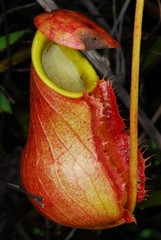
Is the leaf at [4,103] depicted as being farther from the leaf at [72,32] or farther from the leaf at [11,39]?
the leaf at [72,32]

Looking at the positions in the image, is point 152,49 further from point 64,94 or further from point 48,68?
point 64,94

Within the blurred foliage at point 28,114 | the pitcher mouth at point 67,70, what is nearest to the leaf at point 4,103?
the blurred foliage at point 28,114

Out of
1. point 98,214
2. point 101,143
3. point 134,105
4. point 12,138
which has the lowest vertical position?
point 12,138

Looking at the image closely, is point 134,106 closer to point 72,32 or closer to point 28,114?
point 72,32

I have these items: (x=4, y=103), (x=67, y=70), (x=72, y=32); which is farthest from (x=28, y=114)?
(x=72, y=32)

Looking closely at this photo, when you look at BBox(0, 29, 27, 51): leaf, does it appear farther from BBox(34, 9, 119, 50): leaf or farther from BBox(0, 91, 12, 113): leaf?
BBox(34, 9, 119, 50): leaf

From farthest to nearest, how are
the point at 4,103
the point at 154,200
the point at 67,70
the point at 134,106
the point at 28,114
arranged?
1. the point at 28,114
2. the point at 4,103
3. the point at 154,200
4. the point at 67,70
5. the point at 134,106

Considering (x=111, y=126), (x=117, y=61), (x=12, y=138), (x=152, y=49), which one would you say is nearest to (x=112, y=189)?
(x=111, y=126)
